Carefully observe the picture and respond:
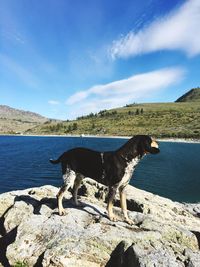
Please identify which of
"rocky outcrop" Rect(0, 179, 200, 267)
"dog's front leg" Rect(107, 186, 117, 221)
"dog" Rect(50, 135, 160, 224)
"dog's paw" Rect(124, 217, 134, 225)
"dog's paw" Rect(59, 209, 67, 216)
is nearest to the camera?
"rocky outcrop" Rect(0, 179, 200, 267)

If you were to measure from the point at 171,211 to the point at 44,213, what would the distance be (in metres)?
10.1

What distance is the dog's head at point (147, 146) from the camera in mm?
11689

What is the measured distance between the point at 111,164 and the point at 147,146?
1.67 meters

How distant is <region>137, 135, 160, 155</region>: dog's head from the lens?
38.3 ft

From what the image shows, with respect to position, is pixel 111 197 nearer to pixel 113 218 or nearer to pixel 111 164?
pixel 113 218

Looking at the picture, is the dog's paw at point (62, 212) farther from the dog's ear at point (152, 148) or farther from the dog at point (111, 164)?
the dog's ear at point (152, 148)

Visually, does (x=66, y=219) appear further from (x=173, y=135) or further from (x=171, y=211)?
(x=173, y=135)

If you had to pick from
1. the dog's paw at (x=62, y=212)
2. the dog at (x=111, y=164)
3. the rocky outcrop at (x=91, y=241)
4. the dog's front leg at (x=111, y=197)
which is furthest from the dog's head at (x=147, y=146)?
the dog's paw at (x=62, y=212)

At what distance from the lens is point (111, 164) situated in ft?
40.1

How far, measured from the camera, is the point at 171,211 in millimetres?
19797

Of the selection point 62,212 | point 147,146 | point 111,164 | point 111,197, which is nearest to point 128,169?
point 111,164

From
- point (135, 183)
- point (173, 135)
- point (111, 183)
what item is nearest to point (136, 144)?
point (111, 183)

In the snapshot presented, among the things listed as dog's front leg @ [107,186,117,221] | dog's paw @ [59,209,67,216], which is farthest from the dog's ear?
dog's paw @ [59,209,67,216]

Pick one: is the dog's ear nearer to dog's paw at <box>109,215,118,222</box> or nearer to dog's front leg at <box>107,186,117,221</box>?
dog's front leg at <box>107,186,117,221</box>
